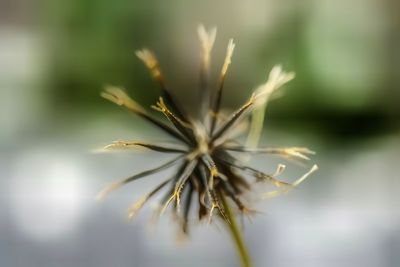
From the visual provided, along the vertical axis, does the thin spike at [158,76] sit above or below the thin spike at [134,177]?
above

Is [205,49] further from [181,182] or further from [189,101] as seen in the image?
[189,101]

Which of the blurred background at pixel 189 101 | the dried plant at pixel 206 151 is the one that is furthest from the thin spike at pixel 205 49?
the blurred background at pixel 189 101

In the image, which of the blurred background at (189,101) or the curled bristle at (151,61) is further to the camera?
the blurred background at (189,101)

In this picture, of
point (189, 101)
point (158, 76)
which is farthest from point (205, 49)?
point (189, 101)

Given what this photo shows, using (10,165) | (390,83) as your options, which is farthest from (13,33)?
(390,83)

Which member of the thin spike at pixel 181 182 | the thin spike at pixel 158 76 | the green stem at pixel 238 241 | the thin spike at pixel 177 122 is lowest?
the green stem at pixel 238 241

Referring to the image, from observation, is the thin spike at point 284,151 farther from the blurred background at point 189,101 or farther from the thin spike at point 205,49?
the blurred background at point 189,101
